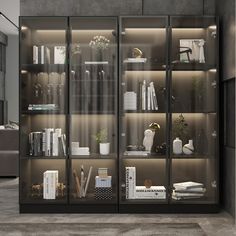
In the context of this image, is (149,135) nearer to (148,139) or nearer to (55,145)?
(148,139)

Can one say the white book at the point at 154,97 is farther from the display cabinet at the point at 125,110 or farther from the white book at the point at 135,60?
the white book at the point at 135,60

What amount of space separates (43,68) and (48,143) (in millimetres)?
847

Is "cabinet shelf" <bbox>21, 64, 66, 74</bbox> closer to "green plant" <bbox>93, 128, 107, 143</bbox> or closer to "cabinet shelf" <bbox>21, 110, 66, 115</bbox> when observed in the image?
"cabinet shelf" <bbox>21, 110, 66, 115</bbox>

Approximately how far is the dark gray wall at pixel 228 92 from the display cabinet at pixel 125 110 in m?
0.13

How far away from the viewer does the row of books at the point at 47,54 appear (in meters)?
5.91

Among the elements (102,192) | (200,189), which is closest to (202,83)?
(200,189)

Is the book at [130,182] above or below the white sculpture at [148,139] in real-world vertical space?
below

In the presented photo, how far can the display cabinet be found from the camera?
585cm

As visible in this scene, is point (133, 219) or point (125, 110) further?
point (125, 110)

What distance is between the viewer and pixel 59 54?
591cm

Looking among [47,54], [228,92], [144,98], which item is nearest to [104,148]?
[144,98]

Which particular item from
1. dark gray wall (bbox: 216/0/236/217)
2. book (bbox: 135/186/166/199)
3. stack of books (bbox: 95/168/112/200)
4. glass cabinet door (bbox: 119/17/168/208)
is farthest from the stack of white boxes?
dark gray wall (bbox: 216/0/236/217)

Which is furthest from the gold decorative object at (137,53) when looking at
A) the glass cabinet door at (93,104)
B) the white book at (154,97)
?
the white book at (154,97)

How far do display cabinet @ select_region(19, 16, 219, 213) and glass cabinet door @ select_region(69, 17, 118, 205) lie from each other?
1 cm
